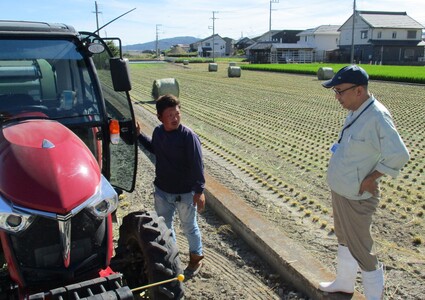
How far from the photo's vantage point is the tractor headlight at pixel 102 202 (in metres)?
2.59

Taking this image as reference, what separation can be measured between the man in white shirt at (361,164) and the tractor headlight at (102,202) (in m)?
1.57

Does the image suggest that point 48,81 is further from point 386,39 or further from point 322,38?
point 322,38

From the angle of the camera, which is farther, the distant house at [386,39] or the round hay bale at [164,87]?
the distant house at [386,39]

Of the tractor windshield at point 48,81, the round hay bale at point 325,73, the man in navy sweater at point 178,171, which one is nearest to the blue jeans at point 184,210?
the man in navy sweater at point 178,171

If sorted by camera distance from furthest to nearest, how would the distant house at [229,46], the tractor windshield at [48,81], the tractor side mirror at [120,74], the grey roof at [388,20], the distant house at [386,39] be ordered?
the distant house at [229,46] → the grey roof at [388,20] → the distant house at [386,39] → the tractor side mirror at [120,74] → the tractor windshield at [48,81]

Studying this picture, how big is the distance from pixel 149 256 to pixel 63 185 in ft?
2.70

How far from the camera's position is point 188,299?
3650 mm

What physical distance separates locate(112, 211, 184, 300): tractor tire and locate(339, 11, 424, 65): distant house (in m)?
60.6

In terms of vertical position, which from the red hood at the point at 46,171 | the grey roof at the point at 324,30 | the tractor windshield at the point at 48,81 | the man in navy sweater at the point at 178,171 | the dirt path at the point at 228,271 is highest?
the grey roof at the point at 324,30

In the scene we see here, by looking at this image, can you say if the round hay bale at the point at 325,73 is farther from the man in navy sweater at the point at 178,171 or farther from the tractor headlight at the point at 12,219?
the tractor headlight at the point at 12,219

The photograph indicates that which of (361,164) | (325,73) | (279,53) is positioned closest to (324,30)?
(279,53)

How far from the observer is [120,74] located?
3.70 meters

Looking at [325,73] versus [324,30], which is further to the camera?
[324,30]

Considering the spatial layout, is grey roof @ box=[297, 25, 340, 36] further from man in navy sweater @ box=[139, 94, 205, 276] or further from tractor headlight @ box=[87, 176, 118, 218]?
tractor headlight @ box=[87, 176, 118, 218]
